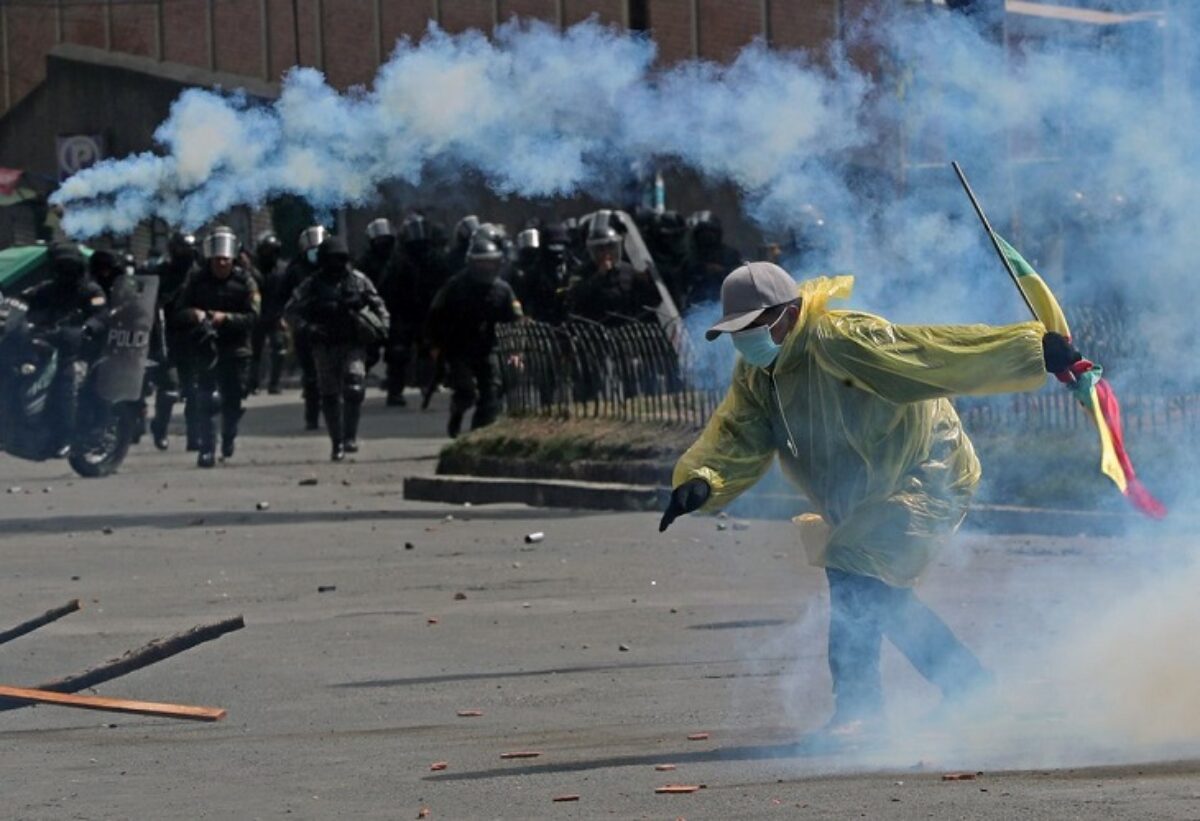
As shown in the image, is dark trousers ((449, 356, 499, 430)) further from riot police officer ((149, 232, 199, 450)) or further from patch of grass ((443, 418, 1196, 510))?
patch of grass ((443, 418, 1196, 510))

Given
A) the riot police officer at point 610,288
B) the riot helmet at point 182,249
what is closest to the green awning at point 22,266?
the riot helmet at point 182,249

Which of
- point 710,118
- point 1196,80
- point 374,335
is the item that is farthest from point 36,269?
point 1196,80

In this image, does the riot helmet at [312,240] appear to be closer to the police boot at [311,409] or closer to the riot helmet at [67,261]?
the riot helmet at [67,261]

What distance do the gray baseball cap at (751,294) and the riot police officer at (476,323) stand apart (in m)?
14.5

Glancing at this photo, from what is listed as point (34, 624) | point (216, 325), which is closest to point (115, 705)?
point (34, 624)

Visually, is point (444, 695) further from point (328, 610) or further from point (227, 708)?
point (328, 610)

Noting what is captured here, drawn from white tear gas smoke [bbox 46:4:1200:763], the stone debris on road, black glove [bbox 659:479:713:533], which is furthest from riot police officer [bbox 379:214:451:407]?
the stone debris on road

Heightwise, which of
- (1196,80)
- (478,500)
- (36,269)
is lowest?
(478,500)

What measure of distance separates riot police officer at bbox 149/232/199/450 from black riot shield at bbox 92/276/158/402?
2.45 feet

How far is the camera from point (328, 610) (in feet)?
39.2

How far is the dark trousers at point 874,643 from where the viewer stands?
7754 millimetres

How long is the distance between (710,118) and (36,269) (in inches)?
313

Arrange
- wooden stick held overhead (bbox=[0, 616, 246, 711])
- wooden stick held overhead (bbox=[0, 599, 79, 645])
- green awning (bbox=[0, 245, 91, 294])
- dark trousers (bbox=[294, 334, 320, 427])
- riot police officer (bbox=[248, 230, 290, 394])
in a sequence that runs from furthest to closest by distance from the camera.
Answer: riot police officer (bbox=[248, 230, 290, 394]), dark trousers (bbox=[294, 334, 320, 427]), green awning (bbox=[0, 245, 91, 294]), wooden stick held overhead (bbox=[0, 599, 79, 645]), wooden stick held overhead (bbox=[0, 616, 246, 711])

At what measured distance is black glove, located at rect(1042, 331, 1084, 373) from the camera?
7270 millimetres
